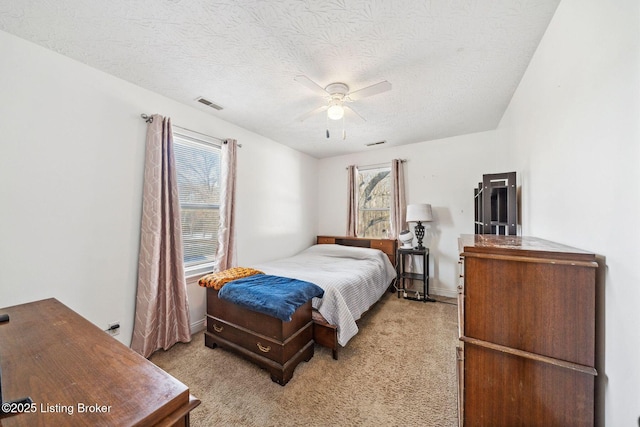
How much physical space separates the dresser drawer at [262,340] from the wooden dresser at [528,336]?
3.97 feet

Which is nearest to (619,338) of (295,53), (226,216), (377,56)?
(377,56)

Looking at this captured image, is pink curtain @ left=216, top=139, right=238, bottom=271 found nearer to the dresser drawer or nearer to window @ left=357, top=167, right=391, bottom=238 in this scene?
the dresser drawer

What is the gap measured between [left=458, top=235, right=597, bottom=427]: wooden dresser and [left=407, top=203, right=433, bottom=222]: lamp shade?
253 cm

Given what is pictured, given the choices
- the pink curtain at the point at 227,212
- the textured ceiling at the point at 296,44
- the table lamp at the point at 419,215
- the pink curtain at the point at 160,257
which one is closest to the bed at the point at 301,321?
the pink curtain at the point at 160,257

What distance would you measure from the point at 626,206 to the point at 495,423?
1042 millimetres

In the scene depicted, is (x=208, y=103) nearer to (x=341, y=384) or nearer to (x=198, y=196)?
(x=198, y=196)

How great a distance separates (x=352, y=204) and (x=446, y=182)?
5.26ft

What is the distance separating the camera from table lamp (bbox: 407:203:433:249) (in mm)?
3532

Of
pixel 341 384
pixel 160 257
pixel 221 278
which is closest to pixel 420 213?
pixel 341 384

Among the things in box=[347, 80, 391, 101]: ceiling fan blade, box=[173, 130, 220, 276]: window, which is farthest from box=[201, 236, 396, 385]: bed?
box=[347, 80, 391, 101]: ceiling fan blade

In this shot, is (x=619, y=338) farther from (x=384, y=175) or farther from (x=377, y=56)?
(x=384, y=175)

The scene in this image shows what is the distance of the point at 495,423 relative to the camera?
1.05 meters

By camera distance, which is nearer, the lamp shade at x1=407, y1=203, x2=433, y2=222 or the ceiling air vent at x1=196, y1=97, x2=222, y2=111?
the ceiling air vent at x1=196, y1=97, x2=222, y2=111

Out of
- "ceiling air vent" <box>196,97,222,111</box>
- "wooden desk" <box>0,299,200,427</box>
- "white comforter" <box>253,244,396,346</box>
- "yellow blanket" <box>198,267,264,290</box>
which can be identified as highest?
"ceiling air vent" <box>196,97,222,111</box>
